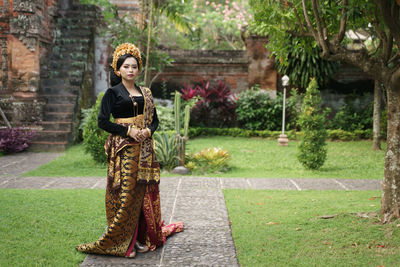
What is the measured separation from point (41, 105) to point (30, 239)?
287 inches

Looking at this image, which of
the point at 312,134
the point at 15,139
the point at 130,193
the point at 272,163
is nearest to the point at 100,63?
the point at 15,139

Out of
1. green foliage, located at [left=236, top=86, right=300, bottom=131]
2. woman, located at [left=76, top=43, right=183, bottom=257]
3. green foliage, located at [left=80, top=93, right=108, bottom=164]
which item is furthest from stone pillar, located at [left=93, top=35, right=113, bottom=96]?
woman, located at [left=76, top=43, right=183, bottom=257]

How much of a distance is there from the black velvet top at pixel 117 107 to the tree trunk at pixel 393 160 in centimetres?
242

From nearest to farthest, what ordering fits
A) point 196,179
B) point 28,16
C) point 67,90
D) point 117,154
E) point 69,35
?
point 117,154, point 196,179, point 28,16, point 67,90, point 69,35

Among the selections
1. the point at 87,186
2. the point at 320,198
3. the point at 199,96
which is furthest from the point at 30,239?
the point at 199,96

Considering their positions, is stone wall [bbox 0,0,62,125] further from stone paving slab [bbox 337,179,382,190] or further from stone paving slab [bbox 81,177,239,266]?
stone paving slab [bbox 337,179,382,190]

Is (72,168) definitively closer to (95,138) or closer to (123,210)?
(95,138)

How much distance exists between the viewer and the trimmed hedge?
1219 centimetres

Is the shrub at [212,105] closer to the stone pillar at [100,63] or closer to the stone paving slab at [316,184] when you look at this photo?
the stone pillar at [100,63]

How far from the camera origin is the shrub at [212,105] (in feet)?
43.9

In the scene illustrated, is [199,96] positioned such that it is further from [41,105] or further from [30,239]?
[30,239]

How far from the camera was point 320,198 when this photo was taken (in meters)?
5.70

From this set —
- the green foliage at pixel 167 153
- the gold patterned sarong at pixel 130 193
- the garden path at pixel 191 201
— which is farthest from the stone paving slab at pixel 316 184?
the gold patterned sarong at pixel 130 193

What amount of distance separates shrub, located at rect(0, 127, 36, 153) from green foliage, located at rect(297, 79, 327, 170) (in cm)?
643
